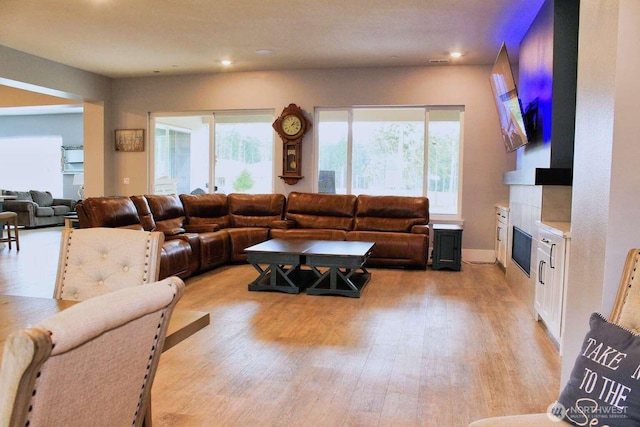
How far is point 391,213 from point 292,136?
1.88m

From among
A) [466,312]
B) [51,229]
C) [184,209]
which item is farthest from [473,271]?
[51,229]

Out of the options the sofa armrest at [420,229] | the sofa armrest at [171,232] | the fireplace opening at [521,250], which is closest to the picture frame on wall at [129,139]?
the sofa armrest at [171,232]

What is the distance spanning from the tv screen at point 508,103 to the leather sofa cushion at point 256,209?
3210 millimetres

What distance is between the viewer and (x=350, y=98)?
7.33 metres

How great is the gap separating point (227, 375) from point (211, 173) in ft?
18.1

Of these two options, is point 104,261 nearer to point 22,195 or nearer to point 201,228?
point 201,228

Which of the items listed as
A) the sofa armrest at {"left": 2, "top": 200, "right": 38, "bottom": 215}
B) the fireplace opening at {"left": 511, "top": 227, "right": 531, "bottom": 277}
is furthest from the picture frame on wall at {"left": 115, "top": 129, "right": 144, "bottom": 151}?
the fireplace opening at {"left": 511, "top": 227, "right": 531, "bottom": 277}

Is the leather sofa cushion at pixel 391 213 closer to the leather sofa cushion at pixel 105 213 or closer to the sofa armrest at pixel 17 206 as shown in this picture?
the leather sofa cushion at pixel 105 213

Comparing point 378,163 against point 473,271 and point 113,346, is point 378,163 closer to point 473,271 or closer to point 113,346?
point 473,271

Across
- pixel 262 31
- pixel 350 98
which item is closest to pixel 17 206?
pixel 350 98

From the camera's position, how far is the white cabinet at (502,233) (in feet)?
19.6

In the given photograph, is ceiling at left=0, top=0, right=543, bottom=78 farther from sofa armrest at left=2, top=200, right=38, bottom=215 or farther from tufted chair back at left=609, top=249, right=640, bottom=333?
sofa armrest at left=2, top=200, right=38, bottom=215

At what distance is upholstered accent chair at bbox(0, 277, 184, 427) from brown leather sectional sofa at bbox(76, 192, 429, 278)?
424 centimetres

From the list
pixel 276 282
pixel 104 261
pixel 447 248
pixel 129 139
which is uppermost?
pixel 129 139
